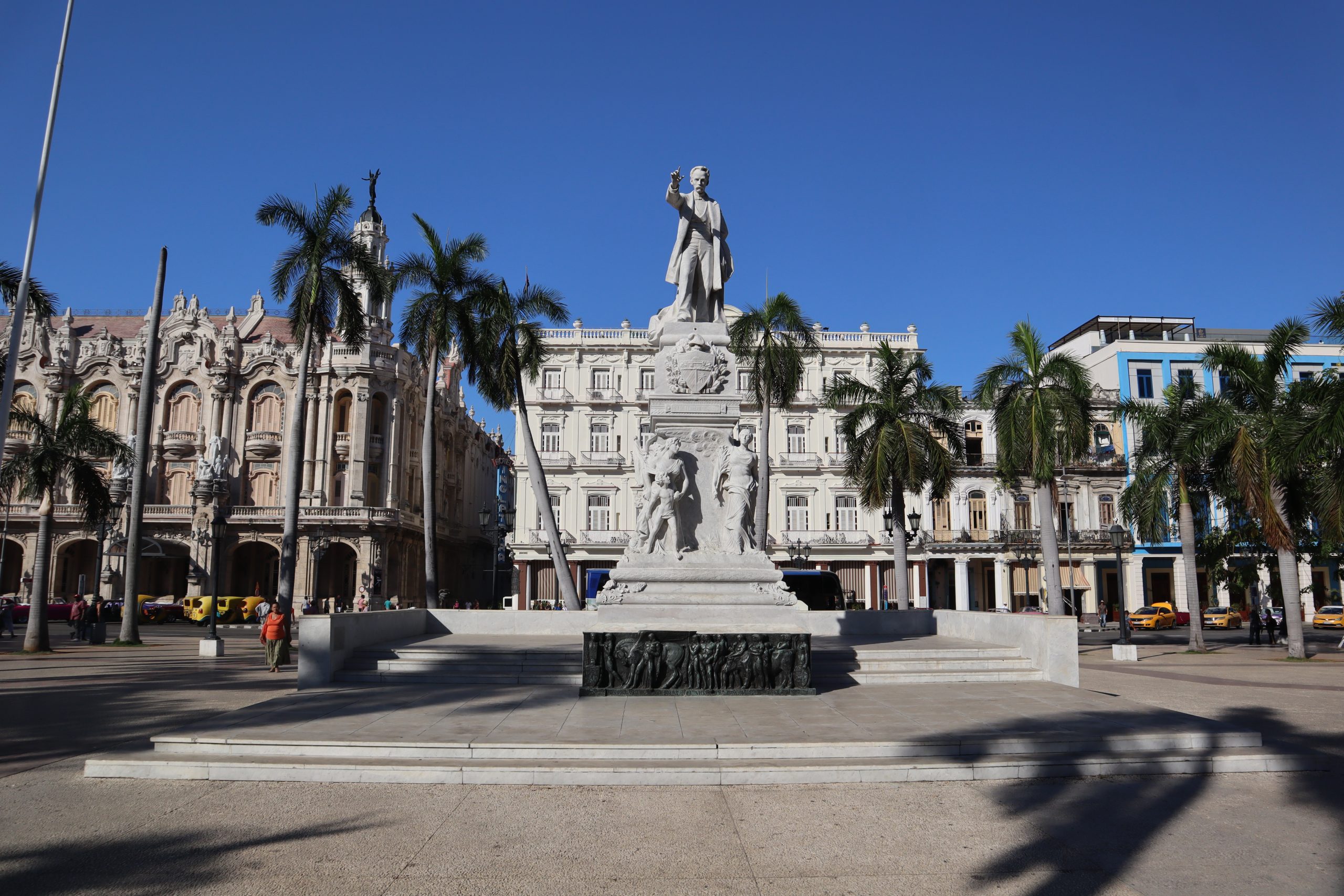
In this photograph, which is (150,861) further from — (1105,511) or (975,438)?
(1105,511)

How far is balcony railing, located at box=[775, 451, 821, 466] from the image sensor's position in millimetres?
51969

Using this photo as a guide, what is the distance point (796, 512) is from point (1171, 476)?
84.0 ft

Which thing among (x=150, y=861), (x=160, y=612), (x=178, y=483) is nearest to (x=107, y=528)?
(x=160, y=612)

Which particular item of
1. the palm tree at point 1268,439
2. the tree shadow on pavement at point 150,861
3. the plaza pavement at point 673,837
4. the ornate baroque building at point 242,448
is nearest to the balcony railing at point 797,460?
the ornate baroque building at point 242,448

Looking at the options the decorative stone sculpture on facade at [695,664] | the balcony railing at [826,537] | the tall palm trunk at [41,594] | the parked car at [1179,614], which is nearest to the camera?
the decorative stone sculpture on facade at [695,664]

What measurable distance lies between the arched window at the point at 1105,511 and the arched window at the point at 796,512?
56.0ft

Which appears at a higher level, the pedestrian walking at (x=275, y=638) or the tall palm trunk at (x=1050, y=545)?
the tall palm trunk at (x=1050, y=545)

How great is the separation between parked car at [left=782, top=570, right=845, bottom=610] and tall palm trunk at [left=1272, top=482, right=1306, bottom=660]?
11.9 m

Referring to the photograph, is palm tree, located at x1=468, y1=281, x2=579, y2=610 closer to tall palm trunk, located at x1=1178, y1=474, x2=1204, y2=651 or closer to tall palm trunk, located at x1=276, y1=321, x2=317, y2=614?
tall palm trunk, located at x1=276, y1=321, x2=317, y2=614

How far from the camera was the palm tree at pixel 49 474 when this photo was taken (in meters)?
22.7

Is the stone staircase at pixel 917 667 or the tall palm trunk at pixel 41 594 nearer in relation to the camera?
the stone staircase at pixel 917 667

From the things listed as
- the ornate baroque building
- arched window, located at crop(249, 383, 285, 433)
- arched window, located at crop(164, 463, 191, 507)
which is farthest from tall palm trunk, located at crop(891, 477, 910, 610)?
arched window, located at crop(164, 463, 191, 507)

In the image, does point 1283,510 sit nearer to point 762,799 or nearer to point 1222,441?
point 1222,441

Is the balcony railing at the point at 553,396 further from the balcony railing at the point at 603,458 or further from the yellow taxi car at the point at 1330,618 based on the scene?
the yellow taxi car at the point at 1330,618
